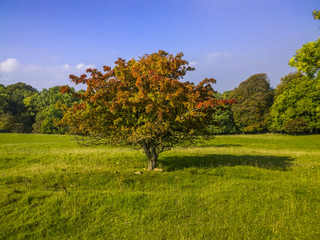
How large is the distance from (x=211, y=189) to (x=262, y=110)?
59.4m

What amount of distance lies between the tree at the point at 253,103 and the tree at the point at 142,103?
5338 cm

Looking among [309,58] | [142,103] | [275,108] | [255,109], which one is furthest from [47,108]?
[309,58]

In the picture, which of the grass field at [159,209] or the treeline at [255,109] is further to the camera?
the treeline at [255,109]

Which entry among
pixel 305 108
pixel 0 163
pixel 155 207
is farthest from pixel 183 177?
pixel 305 108

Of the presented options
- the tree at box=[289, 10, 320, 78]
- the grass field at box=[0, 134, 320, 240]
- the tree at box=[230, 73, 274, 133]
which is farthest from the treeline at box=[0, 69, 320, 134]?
the grass field at box=[0, 134, 320, 240]

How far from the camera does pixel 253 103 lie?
6150 cm

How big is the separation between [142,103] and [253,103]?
2250 inches

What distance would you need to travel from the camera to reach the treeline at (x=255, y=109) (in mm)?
48812

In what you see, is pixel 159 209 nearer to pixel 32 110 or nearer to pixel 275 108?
pixel 275 108

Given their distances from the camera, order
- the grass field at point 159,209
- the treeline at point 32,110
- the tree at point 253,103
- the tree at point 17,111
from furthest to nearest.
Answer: the tree at point 17,111
the treeline at point 32,110
the tree at point 253,103
the grass field at point 159,209

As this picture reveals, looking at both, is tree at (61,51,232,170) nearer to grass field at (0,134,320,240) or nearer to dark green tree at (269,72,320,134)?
grass field at (0,134,320,240)

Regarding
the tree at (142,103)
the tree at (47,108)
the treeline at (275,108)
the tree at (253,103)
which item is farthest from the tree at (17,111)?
the tree at (142,103)

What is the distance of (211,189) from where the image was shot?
9688mm

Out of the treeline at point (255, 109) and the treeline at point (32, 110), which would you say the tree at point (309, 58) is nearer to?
the treeline at point (255, 109)
